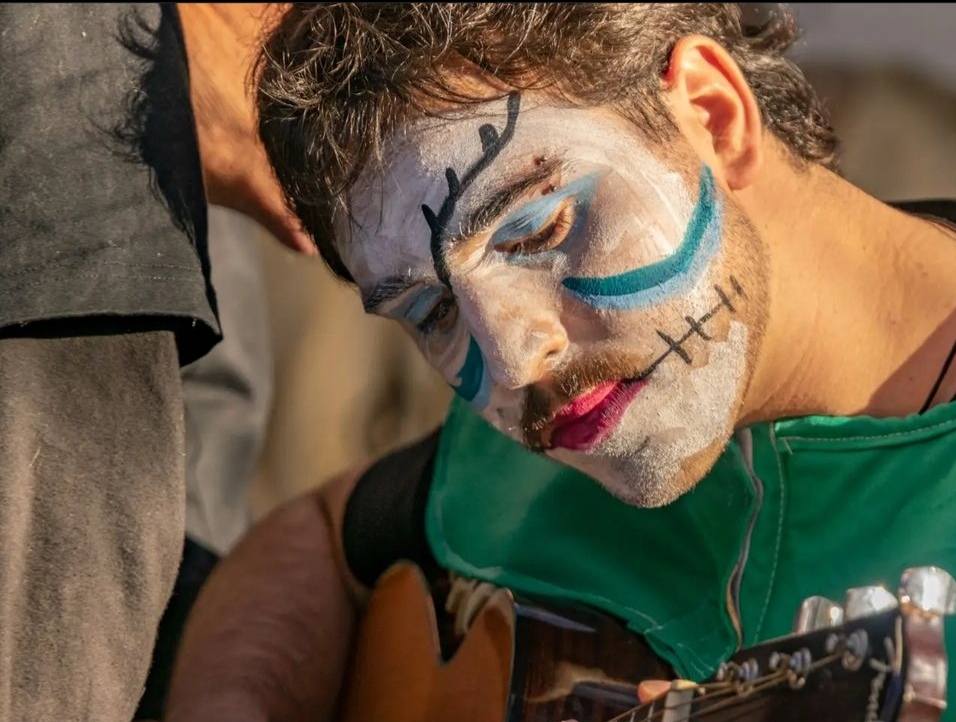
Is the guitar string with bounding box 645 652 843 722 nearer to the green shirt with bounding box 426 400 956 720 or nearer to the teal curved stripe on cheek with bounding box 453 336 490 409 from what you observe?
the green shirt with bounding box 426 400 956 720

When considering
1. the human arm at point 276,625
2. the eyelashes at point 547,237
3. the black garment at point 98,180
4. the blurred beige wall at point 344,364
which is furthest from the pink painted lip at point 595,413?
the blurred beige wall at point 344,364

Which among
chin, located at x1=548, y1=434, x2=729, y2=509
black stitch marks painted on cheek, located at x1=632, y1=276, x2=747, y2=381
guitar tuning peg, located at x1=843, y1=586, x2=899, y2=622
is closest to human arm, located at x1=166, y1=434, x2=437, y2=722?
chin, located at x1=548, y1=434, x2=729, y2=509

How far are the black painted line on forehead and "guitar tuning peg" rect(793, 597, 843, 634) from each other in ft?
1.46

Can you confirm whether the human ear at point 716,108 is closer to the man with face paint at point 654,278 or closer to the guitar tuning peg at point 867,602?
the man with face paint at point 654,278

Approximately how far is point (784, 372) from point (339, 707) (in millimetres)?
657

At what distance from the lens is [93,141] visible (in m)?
1.31

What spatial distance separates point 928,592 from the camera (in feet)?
2.80

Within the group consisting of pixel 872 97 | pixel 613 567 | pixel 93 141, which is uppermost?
pixel 93 141

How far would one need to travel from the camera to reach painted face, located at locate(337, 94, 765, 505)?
1.21m

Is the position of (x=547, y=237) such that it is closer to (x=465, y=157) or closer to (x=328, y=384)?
(x=465, y=157)

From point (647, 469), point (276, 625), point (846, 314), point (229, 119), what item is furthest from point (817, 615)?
point (229, 119)

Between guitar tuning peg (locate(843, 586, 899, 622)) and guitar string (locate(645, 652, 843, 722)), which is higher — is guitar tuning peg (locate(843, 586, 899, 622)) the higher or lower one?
the higher one

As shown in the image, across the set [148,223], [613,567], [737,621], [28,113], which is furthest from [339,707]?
[28,113]

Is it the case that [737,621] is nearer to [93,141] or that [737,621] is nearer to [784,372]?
[784,372]
